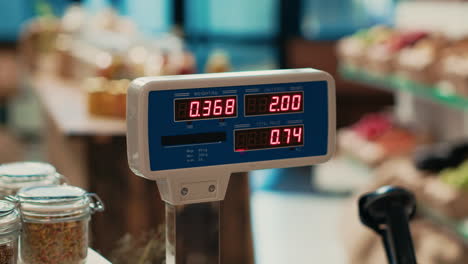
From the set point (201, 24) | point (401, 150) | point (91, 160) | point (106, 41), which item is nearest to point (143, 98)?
point (91, 160)

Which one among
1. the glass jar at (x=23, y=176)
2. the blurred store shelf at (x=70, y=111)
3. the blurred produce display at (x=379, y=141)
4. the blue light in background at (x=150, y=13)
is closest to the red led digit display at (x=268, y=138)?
the glass jar at (x=23, y=176)

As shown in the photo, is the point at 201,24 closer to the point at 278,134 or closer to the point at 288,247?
the point at 288,247

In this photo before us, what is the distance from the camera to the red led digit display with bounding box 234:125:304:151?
3.98ft

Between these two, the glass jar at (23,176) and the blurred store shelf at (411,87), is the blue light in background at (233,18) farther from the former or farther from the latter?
the glass jar at (23,176)

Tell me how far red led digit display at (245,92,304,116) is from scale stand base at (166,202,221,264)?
0.51 ft

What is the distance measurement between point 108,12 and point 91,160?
3133mm

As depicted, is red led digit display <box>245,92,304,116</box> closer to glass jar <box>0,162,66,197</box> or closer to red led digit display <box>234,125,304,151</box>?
red led digit display <box>234,125,304,151</box>

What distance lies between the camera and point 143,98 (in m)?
1.14

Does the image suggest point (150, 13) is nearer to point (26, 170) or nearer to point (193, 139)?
point (26, 170)

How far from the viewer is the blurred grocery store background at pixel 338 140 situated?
8.71 feet

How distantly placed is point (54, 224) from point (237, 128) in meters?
0.40

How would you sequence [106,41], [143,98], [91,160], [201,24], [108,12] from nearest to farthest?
[143,98] < [91,160] < [106,41] < [108,12] < [201,24]

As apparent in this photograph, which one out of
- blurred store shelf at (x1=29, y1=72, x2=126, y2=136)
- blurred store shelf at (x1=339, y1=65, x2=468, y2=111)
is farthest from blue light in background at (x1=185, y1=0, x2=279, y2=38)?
blurred store shelf at (x1=339, y1=65, x2=468, y2=111)

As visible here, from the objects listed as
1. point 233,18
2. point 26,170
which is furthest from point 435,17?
point 233,18
